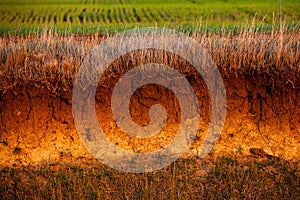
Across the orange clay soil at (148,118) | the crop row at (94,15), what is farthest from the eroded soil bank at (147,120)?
the crop row at (94,15)

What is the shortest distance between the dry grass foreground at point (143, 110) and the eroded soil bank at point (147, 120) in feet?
0.04

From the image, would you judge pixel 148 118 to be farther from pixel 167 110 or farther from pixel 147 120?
pixel 167 110

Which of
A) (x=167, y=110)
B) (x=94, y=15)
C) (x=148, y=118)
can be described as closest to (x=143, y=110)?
(x=148, y=118)

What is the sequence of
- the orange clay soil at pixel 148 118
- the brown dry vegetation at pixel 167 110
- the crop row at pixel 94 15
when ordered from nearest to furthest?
the brown dry vegetation at pixel 167 110, the orange clay soil at pixel 148 118, the crop row at pixel 94 15

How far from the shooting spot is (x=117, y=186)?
19.0ft

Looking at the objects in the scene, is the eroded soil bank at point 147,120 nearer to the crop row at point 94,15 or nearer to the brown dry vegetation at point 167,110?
the brown dry vegetation at point 167,110

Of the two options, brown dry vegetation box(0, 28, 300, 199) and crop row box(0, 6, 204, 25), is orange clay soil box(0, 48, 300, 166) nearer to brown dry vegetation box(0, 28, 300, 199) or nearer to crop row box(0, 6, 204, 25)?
brown dry vegetation box(0, 28, 300, 199)

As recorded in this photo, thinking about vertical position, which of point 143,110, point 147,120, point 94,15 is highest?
point 143,110

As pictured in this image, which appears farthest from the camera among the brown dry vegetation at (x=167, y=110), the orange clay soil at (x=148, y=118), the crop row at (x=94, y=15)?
the crop row at (x=94, y=15)

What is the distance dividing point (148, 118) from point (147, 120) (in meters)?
0.03

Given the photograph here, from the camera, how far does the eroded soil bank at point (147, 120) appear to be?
6777mm

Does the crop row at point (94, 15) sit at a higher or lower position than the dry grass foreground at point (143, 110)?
lower

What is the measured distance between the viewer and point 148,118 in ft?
22.5

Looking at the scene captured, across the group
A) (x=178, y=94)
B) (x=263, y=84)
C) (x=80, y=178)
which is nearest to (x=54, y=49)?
(x=178, y=94)
